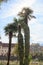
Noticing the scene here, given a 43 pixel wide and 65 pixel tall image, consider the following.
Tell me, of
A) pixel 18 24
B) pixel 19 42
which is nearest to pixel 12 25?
pixel 18 24

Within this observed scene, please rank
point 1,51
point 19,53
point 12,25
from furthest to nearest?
point 1,51
point 12,25
point 19,53

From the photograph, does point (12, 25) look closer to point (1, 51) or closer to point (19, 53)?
point (19, 53)

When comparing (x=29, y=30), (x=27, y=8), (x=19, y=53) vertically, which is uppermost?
(x=27, y=8)

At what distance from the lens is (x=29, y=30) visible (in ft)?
147

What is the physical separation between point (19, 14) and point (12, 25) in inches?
79.7

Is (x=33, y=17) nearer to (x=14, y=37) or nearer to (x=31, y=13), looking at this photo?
(x=31, y=13)

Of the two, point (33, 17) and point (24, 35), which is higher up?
point (33, 17)

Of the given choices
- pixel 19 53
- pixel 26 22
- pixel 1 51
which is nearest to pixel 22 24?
pixel 26 22

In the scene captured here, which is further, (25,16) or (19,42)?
(25,16)

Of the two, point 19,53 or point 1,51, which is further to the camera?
point 1,51

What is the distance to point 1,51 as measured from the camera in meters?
147

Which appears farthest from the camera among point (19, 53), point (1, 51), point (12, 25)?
point (1, 51)

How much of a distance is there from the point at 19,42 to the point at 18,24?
12.0 feet

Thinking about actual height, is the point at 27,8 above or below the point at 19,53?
above
